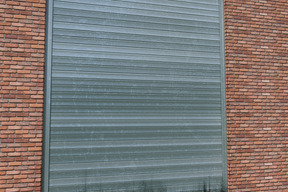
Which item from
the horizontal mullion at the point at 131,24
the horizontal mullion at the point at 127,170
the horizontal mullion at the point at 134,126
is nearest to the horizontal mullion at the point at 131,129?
the horizontal mullion at the point at 134,126

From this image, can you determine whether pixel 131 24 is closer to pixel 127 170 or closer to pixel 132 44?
pixel 132 44

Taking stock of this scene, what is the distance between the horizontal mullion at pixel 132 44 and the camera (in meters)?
5.39

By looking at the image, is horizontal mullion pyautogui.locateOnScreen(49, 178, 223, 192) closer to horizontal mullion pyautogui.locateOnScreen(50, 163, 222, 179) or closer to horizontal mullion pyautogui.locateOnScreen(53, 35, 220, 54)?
horizontal mullion pyautogui.locateOnScreen(50, 163, 222, 179)

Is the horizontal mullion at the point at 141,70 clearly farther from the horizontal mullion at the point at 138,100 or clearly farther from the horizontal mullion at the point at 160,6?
the horizontal mullion at the point at 160,6

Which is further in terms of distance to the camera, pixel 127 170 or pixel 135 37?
pixel 135 37

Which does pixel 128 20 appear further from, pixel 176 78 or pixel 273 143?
pixel 273 143

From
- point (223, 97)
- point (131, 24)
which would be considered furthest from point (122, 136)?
point (223, 97)

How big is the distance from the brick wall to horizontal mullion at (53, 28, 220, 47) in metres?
0.51

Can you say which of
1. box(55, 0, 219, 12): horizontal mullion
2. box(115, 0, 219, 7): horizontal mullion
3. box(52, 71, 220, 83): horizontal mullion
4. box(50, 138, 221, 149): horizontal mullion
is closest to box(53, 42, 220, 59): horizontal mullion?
box(52, 71, 220, 83): horizontal mullion

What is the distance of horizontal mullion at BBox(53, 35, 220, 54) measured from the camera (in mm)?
5395

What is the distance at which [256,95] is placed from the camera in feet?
21.3

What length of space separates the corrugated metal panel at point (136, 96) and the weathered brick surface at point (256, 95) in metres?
0.34

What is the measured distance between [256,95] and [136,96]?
2899mm

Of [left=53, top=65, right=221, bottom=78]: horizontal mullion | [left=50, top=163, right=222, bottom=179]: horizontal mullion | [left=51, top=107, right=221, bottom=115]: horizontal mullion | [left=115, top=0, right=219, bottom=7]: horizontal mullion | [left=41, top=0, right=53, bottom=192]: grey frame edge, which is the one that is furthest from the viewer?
[left=115, top=0, right=219, bottom=7]: horizontal mullion
